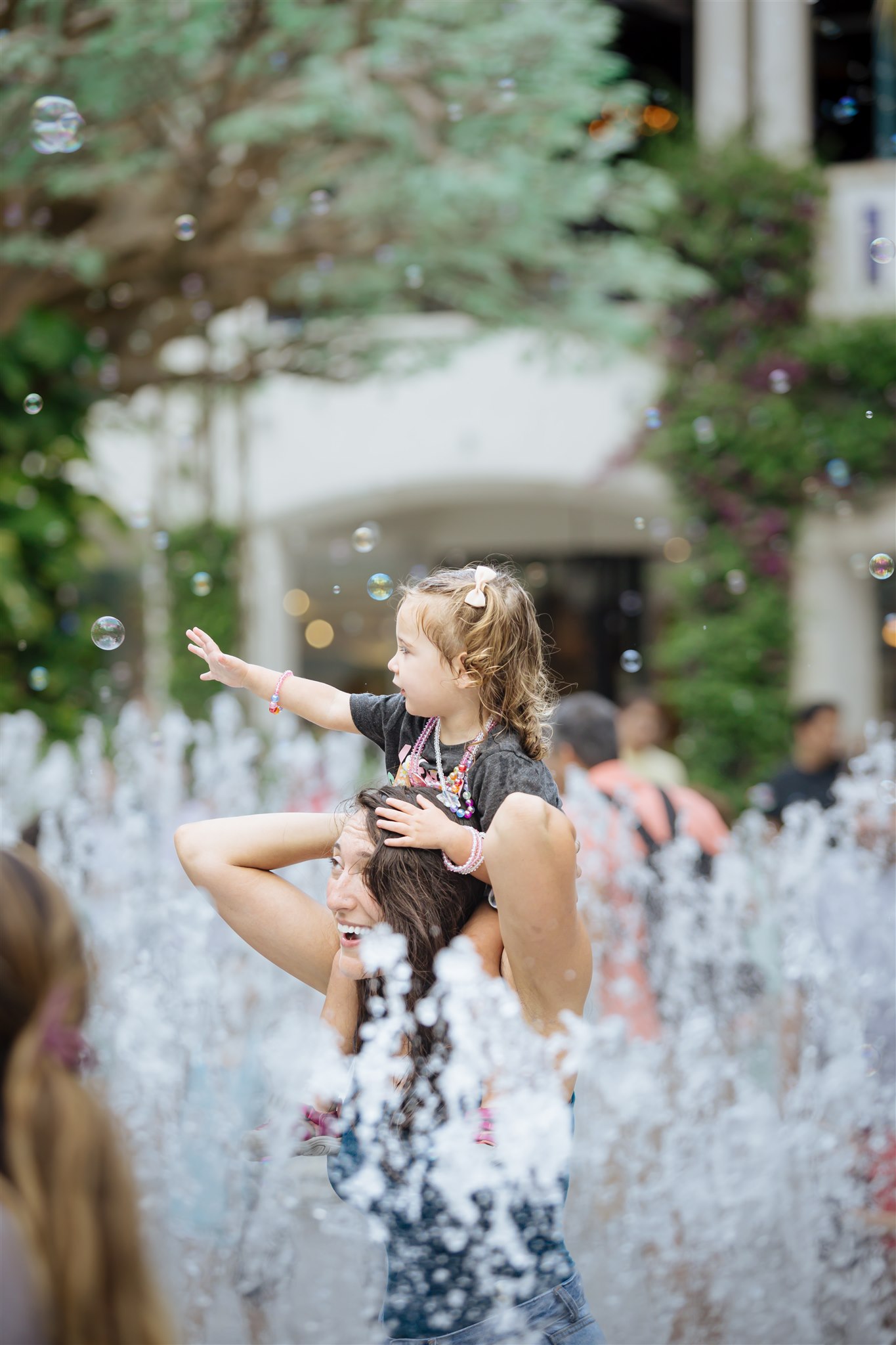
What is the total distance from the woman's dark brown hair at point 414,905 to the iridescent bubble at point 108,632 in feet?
3.47

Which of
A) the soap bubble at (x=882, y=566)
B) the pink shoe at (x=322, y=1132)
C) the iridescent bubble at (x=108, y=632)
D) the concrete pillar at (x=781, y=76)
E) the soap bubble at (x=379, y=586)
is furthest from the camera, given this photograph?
the concrete pillar at (x=781, y=76)

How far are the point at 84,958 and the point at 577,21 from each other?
21.0 feet

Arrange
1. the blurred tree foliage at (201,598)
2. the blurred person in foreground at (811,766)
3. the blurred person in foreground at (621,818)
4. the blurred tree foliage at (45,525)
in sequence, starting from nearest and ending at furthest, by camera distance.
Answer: the blurred person in foreground at (621,818)
the blurred person in foreground at (811,766)
the blurred tree foliage at (45,525)
the blurred tree foliage at (201,598)

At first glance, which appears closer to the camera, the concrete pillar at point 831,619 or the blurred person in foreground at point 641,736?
the blurred person in foreground at point 641,736

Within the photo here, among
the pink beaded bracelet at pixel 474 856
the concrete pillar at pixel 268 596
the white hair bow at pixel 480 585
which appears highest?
the white hair bow at pixel 480 585

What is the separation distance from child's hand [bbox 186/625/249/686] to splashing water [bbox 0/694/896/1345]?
1.26ft

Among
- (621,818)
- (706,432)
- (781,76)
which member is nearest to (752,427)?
(706,432)

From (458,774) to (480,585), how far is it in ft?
0.68

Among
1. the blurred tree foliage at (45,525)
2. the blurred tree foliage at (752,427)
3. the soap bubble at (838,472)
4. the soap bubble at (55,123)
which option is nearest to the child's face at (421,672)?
the soap bubble at (55,123)

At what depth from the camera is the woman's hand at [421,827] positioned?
1.34 metres

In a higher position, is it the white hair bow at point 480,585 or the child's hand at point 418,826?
the white hair bow at point 480,585

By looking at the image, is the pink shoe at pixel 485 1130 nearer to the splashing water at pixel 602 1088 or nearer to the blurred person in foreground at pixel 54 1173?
the splashing water at pixel 602 1088

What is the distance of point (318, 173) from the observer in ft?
22.1

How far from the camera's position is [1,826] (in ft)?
13.7
